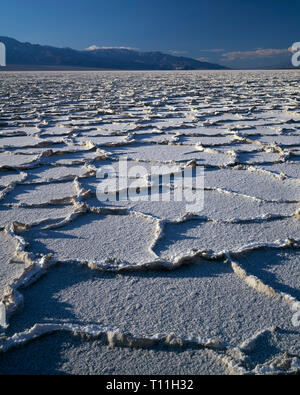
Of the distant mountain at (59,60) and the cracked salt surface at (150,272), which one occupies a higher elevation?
the distant mountain at (59,60)

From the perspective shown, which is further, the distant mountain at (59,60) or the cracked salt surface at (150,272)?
the distant mountain at (59,60)

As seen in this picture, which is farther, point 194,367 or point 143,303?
point 143,303

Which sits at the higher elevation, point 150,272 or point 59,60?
point 59,60

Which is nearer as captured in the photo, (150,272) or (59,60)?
(150,272)

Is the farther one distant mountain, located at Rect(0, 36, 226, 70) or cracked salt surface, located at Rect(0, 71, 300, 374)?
distant mountain, located at Rect(0, 36, 226, 70)

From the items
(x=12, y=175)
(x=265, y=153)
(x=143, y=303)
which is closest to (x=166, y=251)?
(x=143, y=303)

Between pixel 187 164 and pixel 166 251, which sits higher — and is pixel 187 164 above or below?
above

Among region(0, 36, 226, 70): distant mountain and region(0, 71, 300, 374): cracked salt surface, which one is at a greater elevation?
region(0, 36, 226, 70): distant mountain
